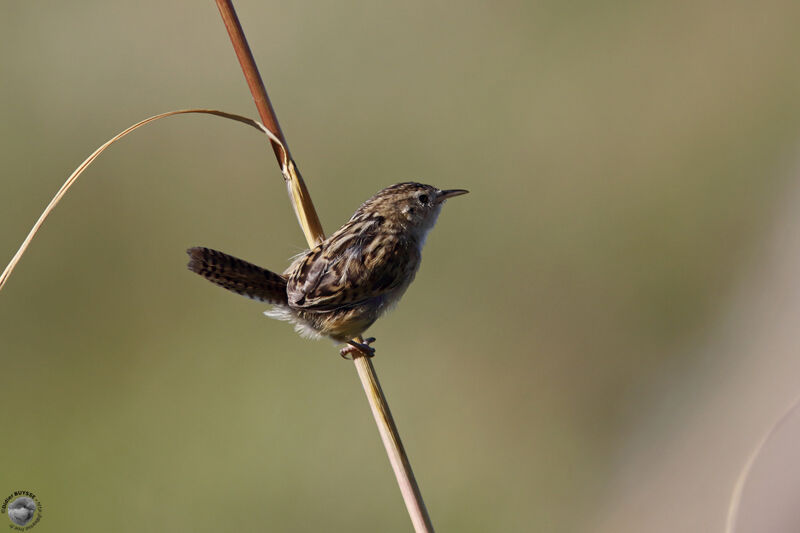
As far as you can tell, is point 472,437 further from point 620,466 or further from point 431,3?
point 431,3

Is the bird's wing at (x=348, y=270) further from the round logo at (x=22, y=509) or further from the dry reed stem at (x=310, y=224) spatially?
the round logo at (x=22, y=509)

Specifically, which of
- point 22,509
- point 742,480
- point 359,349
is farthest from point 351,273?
point 22,509

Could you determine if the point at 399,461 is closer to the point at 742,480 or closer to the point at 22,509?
the point at 742,480

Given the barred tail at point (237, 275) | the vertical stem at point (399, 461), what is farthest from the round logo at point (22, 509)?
the vertical stem at point (399, 461)

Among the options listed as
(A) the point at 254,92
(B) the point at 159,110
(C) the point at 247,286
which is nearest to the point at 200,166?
(B) the point at 159,110

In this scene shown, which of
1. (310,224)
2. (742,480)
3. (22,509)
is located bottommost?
(742,480)

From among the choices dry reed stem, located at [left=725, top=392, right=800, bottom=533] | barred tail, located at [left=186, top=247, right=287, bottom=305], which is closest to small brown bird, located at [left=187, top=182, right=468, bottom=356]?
barred tail, located at [left=186, top=247, right=287, bottom=305]
